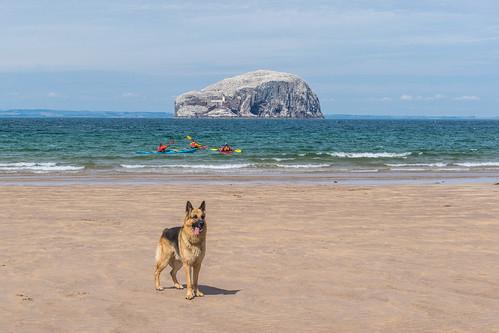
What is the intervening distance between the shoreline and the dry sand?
9064 millimetres

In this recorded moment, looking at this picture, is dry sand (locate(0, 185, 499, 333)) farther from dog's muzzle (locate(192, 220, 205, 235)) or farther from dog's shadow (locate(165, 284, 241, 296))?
dog's muzzle (locate(192, 220, 205, 235))

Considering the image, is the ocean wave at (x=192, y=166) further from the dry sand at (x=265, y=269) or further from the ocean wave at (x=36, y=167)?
the dry sand at (x=265, y=269)

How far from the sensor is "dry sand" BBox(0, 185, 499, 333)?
296 inches

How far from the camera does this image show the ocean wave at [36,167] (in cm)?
3508

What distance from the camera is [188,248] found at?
845 cm

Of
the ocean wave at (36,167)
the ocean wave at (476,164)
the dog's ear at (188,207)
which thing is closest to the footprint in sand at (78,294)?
the dog's ear at (188,207)

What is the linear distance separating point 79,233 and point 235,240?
9.21 feet

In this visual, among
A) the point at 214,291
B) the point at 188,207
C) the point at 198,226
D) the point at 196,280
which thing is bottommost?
the point at 214,291

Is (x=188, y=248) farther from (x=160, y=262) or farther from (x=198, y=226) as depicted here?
(x=160, y=262)

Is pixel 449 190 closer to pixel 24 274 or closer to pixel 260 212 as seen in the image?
pixel 260 212

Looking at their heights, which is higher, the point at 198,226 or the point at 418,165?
the point at 198,226

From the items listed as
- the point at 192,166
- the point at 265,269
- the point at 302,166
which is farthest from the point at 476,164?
the point at 265,269

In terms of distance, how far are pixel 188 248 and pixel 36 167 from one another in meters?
29.7

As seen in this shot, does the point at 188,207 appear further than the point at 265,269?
No
